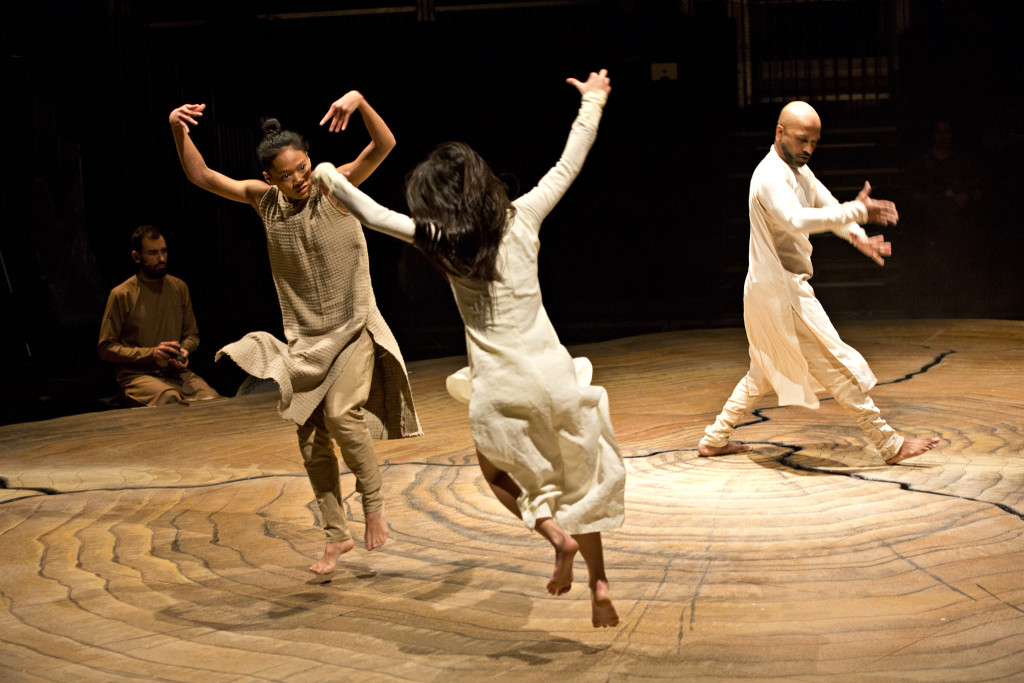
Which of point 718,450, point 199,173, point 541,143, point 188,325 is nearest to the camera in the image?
point 199,173

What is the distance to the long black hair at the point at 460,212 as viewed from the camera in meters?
2.08

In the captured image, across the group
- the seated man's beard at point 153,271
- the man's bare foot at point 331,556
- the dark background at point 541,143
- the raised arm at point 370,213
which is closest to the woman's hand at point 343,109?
the raised arm at point 370,213

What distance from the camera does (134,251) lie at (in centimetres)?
507

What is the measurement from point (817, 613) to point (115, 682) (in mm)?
1378

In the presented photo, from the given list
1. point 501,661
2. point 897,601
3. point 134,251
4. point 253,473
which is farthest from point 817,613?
point 134,251

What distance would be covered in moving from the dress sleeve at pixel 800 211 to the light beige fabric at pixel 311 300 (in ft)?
4.37

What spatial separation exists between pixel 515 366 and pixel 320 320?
2.36ft

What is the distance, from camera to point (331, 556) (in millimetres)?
2564

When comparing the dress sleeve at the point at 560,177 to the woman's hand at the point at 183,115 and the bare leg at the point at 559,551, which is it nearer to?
the bare leg at the point at 559,551

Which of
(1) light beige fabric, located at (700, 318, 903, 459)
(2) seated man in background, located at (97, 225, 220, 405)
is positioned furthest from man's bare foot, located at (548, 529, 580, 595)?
(2) seated man in background, located at (97, 225, 220, 405)

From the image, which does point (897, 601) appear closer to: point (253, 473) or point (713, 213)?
point (253, 473)

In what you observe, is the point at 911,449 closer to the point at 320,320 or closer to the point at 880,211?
the point at 880,211

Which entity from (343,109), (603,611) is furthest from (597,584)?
(343,109)

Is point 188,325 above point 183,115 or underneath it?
underneath
